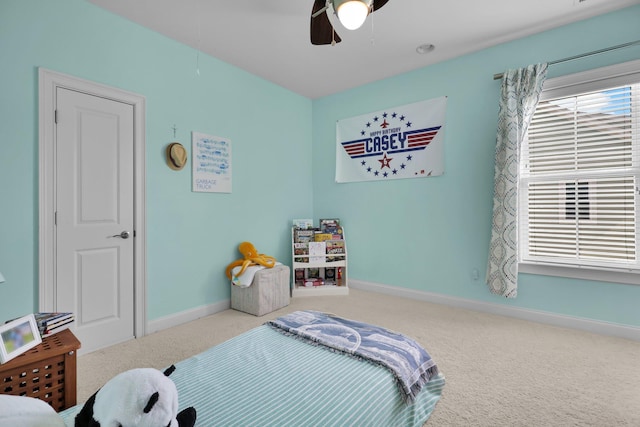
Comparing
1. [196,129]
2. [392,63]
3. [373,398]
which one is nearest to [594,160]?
[392,63]

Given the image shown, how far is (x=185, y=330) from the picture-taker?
9.21 ft

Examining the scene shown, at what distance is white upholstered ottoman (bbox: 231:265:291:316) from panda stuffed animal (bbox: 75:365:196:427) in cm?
221

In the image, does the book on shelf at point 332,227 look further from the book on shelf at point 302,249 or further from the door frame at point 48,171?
the door frame at point 48,171

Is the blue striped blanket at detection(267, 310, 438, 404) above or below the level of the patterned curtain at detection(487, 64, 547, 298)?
below

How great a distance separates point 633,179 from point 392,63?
238cm

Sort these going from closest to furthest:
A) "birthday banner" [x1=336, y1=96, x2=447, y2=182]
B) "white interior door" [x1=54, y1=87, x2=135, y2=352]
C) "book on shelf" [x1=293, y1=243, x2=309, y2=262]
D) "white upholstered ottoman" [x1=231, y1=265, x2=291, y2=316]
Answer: "white interior door" [x1=54, y1=87, x2=135, y2=352] < "white upholstered ottoman" [x1=231, y1=265, x2=291, y2=316] < "birthday banner" [x1=336, y1=96, x2=447, y2=182] < "book on shelf" [x1=293, y1=243, x2=309, y2=262]

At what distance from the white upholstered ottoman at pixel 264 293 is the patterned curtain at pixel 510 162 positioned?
2.08 metres

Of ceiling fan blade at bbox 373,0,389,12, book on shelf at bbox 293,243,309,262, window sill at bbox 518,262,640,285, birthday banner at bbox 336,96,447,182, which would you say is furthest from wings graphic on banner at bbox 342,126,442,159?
ceiling fan blade at bbox 373,0,389,12

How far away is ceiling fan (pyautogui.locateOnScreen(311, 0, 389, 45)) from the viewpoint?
153cm

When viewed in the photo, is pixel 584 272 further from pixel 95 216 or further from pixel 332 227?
pixel 95 216

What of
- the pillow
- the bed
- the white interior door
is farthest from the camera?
the white interior door

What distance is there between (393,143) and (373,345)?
2.69m

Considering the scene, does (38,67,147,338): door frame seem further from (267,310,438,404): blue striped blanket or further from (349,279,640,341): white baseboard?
(349,279,640,341): white baseboard

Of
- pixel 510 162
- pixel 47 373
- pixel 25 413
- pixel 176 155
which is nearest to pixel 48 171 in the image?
pixel 176 155
